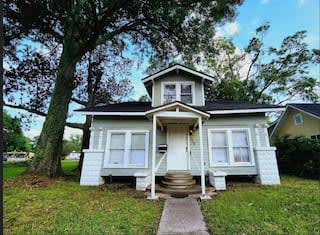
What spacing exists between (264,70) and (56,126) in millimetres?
19347

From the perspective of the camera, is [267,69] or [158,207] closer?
[158,207]

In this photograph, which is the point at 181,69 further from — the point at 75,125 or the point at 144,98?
the point at 144,98

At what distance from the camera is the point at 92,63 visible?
647 inches

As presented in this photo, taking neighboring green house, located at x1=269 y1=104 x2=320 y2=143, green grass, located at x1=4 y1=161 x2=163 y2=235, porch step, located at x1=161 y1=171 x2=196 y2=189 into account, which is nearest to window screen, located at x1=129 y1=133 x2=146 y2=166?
porch step, located at x1=161 y1=171 x2=196 y2=189

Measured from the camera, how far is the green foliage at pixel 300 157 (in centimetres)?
964

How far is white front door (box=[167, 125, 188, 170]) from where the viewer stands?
8.85 m

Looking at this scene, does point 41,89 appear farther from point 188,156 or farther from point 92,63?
point 188,156

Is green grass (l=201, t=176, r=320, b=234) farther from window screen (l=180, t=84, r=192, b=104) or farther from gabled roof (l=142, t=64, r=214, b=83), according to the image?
gabled roof (l=142, t=64, r=214, b=83)

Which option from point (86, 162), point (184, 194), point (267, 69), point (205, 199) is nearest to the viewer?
point (205, 199)

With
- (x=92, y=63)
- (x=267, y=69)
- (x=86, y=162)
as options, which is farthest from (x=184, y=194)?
(x=267, y=69)

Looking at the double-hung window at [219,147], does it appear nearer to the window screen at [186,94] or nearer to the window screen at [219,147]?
the window screen at [219,147]

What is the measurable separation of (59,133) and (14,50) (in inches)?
302

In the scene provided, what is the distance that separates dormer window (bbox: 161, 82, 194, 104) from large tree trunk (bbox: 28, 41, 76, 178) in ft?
15.6

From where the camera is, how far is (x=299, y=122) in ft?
46.9
